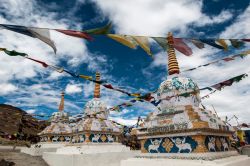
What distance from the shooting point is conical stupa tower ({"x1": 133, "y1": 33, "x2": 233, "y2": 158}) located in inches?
291

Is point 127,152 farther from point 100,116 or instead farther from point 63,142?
point 63,142

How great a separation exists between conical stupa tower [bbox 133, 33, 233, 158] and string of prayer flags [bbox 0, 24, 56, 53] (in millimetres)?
4085

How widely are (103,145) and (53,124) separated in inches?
432

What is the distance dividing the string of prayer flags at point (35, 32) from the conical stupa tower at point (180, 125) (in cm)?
409

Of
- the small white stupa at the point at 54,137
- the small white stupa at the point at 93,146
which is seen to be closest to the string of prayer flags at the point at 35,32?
the small white stupa at the point at 93,146

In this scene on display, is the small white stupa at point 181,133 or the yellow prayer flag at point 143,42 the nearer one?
the yellow prayer flag at point 143,42

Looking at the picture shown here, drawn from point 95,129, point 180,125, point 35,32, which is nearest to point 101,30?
point 35,32

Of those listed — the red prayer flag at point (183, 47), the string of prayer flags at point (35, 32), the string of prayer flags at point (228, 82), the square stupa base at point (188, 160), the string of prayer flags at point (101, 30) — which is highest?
the red prayer flag at point (183, 47)

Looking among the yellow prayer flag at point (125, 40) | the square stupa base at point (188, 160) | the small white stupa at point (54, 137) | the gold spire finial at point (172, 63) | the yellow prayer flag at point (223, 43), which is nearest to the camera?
the yellow prayer flag at point (125, 40)

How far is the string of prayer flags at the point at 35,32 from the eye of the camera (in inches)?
150

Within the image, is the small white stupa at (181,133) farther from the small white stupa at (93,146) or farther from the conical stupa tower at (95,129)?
the conical stupa tower at (95,129)

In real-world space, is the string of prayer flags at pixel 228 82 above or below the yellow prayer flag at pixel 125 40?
below

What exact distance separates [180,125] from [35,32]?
607cm

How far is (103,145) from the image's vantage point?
15898mm
